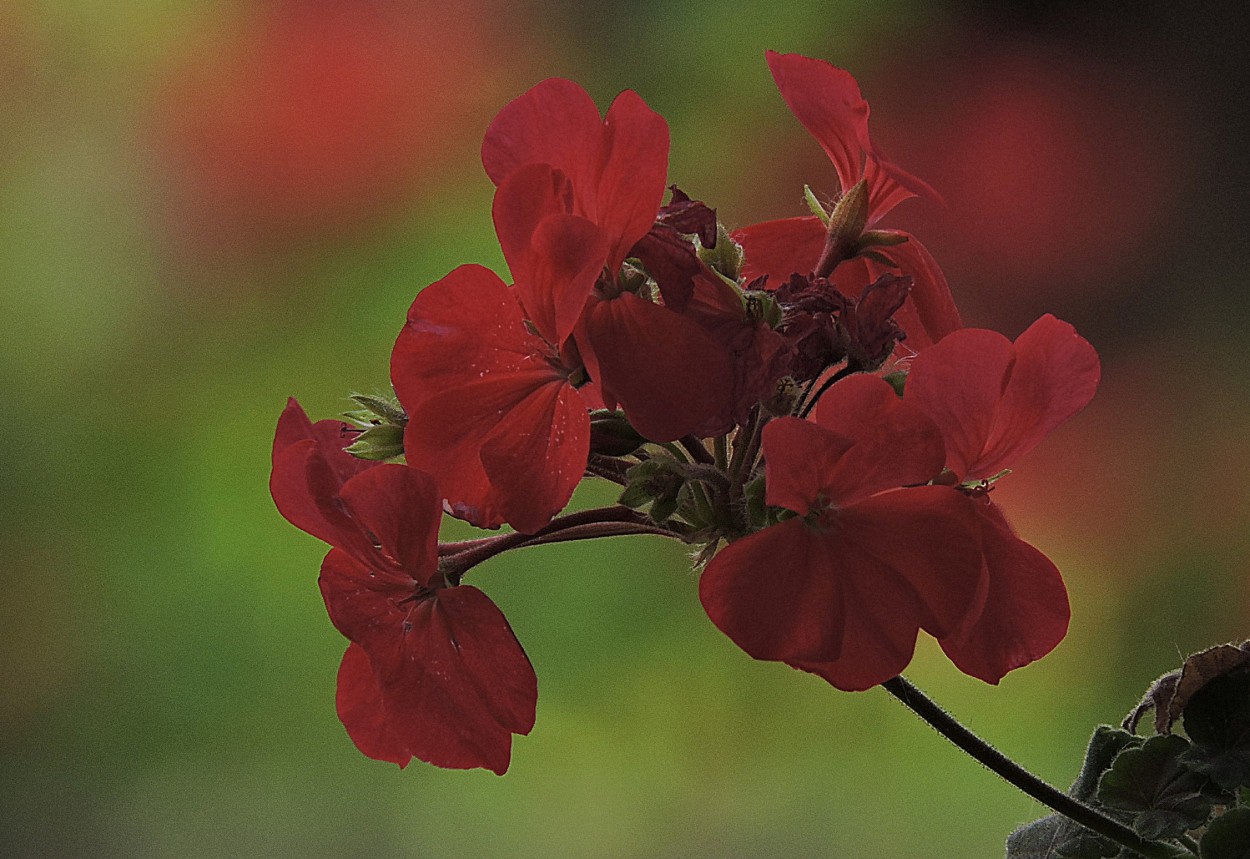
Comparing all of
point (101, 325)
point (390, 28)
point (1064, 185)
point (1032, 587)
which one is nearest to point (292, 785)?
point (101, 325)

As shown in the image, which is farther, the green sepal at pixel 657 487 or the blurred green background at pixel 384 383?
the blurred green background at pixel 384 383

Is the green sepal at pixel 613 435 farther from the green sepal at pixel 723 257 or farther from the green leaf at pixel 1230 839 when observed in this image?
the green leaf at pixel 1230 839

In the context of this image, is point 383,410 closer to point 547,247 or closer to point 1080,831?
point 547,247

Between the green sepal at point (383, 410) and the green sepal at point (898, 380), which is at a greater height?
the green sepal at point (383, 410)

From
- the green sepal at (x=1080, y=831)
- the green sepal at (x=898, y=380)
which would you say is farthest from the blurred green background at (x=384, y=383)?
the green sepal at (x=898, y=380)

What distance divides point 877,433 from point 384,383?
1.12 m

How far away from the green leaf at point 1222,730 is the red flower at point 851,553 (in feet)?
0.46

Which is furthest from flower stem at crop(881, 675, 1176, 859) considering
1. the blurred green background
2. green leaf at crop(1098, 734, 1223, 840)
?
the blurred green background

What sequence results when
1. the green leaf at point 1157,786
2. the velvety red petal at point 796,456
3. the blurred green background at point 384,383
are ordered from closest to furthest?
the velvety red petal at point 796,456 < the green leaf at point 1157,786 < the blurred green background at point 384,383

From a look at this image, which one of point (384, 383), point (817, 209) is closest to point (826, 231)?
point (817, 209)

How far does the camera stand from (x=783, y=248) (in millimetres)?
371

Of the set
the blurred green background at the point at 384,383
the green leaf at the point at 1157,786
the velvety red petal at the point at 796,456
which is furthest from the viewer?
the blurred green background at the point at 384,383

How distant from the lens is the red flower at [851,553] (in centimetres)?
25

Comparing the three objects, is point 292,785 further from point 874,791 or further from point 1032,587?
point 1032,587
